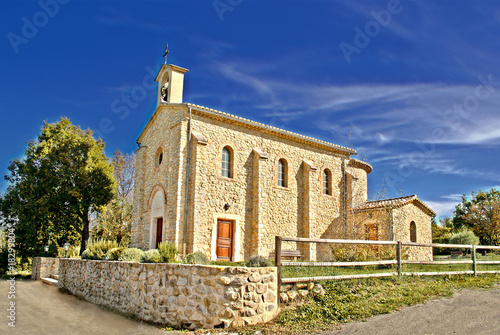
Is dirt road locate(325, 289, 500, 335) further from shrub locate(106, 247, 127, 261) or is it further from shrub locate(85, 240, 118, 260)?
shrub locate(85, 240, 118, 260)

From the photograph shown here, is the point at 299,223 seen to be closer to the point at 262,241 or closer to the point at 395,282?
the point at 262,241

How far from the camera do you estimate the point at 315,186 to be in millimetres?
20969

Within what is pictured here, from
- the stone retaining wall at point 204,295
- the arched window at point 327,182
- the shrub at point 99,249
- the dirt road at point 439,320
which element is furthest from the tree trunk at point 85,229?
the dirt road at point 439,320

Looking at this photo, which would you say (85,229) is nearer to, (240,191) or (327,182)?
(240,191)

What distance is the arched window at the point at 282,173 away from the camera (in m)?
19.9

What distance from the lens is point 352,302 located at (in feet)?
27.1

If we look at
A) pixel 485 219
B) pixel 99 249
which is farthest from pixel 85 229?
pixel 485 219

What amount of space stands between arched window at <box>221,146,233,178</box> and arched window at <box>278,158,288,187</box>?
11.1ft

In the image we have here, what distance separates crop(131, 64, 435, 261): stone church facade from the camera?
16.2 metres

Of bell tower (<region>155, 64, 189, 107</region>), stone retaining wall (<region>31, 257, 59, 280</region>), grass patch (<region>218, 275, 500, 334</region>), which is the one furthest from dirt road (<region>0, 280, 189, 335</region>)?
bell tower (<region>155, 64, 189, 107</region>)

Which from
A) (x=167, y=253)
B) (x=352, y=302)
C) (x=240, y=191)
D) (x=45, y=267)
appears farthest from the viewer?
(x=45, y=267)

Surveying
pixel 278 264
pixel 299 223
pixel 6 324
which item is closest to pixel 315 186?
pixel 299 223

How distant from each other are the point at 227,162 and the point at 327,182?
7795 mm

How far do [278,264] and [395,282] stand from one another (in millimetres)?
3755
